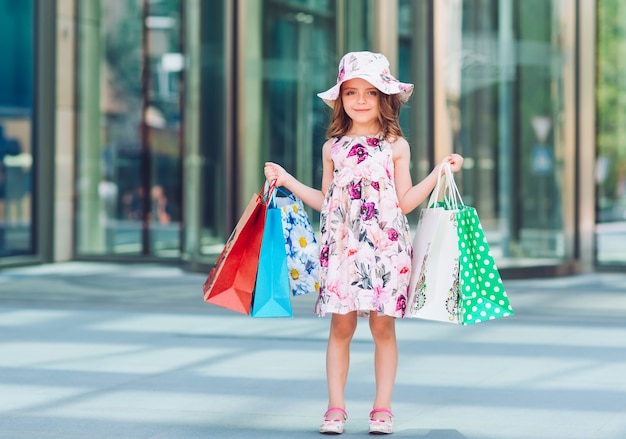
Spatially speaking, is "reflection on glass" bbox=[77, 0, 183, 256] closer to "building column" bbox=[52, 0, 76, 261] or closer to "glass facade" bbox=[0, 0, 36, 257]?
"building column" bbox=[52, 0, 76, 261]

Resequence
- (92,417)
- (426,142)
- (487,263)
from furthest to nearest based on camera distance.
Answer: (426,142) < (92,417) < (487,263)

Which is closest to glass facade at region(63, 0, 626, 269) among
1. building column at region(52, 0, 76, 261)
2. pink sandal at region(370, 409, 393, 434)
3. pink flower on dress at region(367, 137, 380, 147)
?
building column at region(52, 0, 76, 261)

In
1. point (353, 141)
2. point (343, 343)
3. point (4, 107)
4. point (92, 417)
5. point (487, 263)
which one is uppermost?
point (4, 107)

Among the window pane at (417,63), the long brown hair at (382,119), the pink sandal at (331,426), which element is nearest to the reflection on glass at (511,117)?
the window pane at (417,63)

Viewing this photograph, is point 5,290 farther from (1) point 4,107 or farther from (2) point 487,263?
(2) point 487,263

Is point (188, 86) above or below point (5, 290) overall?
above

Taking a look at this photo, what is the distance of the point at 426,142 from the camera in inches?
542

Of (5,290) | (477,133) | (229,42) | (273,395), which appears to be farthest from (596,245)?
(273,395)

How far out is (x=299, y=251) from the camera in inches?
219

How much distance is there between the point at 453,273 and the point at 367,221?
435mm

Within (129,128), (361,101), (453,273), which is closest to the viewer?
(453,273)

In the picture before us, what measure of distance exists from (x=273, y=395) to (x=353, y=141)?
5.38ft

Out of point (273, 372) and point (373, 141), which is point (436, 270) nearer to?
point (373, 141)

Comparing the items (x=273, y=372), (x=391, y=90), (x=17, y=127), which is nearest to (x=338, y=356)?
(x=391, y=90)
